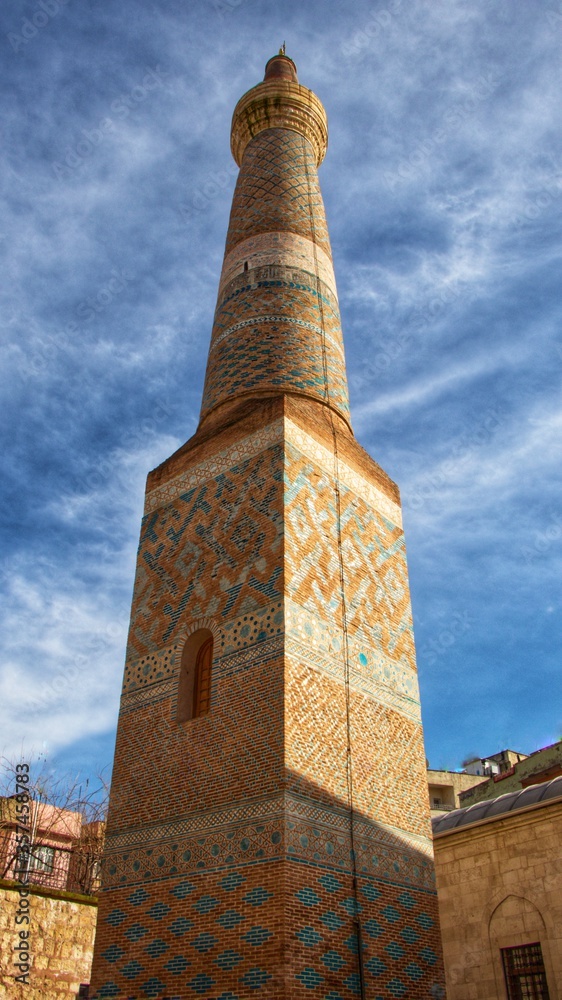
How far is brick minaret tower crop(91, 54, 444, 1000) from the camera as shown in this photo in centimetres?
665

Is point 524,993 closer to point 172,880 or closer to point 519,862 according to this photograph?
point 519,862

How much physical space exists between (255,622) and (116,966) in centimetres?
320

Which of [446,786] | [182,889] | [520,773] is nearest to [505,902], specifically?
[182,889]

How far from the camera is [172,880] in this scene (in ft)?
23.6

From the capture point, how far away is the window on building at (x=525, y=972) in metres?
9.28

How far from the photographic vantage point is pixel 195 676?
8.38m

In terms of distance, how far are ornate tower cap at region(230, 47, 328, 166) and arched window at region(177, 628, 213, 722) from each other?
30.0 ft

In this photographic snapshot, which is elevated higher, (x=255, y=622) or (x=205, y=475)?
(x=205, y=475)

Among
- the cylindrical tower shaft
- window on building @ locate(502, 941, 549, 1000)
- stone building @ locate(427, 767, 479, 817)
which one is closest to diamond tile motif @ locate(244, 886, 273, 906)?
window on building @ locate(502, 941, 549, 1000)

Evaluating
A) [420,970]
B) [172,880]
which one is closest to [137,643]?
[172,880]

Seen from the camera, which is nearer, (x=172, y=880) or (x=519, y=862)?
(x=172, y=880)

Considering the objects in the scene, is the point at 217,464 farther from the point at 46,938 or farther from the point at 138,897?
the point at 46,938

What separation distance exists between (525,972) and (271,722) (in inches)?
203

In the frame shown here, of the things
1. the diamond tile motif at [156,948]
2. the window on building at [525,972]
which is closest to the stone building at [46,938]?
the diamond tile motif at [156,948]
